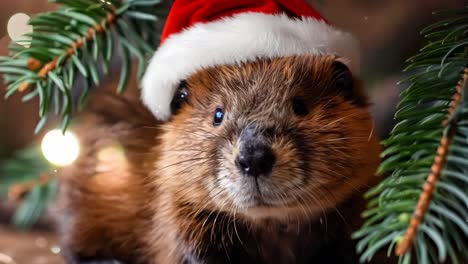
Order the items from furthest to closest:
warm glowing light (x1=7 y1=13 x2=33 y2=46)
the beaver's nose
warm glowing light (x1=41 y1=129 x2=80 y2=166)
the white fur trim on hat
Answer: warm glowing light (x1=41 y1=129 x2=80 y2=166)
warm glowing light (x1=7 y1=13 x2=33 y2=46)
the white fur trim on hat
the beaver's nose

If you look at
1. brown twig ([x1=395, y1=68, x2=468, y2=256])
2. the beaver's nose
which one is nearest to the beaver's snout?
the beaver's nose

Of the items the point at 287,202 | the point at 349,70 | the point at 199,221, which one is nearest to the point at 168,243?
the point at 199,221

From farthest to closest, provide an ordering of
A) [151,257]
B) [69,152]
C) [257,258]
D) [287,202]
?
1. [69,152]
2. [151,257]
3. [257,258]
4. [287,202]

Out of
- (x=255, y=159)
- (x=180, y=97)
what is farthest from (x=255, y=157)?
(x=180, y=97)

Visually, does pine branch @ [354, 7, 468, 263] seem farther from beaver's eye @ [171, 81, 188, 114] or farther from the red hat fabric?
beaver's eye @ [171, 81, 188, 114]

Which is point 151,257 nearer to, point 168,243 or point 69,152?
point 168,243
